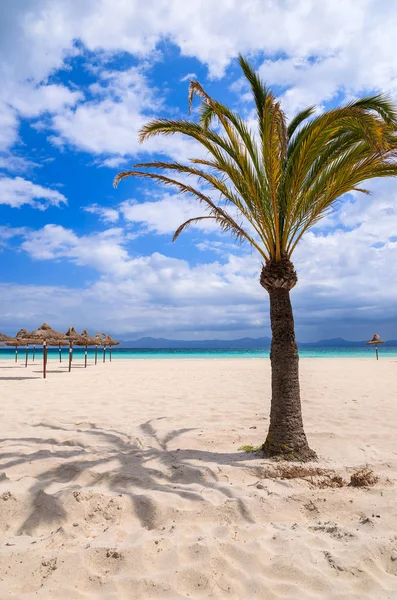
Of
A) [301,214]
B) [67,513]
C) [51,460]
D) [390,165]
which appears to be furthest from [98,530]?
[390,165]

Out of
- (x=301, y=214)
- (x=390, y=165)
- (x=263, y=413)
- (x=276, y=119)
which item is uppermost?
(x=276, y=119)

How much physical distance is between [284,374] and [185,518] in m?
2.60

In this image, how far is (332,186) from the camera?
18.6 ft

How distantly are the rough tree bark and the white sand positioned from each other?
434 mm

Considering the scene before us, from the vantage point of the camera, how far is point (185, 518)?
375 centimetres

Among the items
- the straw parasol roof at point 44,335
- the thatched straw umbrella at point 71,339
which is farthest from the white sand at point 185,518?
the thatched straw umbrella at point 71,339

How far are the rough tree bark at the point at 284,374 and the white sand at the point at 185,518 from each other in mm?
434

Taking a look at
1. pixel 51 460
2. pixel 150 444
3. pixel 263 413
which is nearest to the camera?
pixel 51 460

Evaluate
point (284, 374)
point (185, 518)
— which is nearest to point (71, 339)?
point (284, 374)

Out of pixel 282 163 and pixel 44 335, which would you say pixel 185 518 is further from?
pixel 44 335

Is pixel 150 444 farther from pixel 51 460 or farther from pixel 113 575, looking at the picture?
pixel 113 575

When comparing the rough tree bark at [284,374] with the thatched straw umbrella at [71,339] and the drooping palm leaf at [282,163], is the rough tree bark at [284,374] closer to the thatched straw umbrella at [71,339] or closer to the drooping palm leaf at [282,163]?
the drooping palm leaf at [282,163]

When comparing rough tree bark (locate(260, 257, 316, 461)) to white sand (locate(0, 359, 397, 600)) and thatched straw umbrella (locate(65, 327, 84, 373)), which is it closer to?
white sand (locate(0, 359, 397, 600))

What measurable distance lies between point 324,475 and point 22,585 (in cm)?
369
